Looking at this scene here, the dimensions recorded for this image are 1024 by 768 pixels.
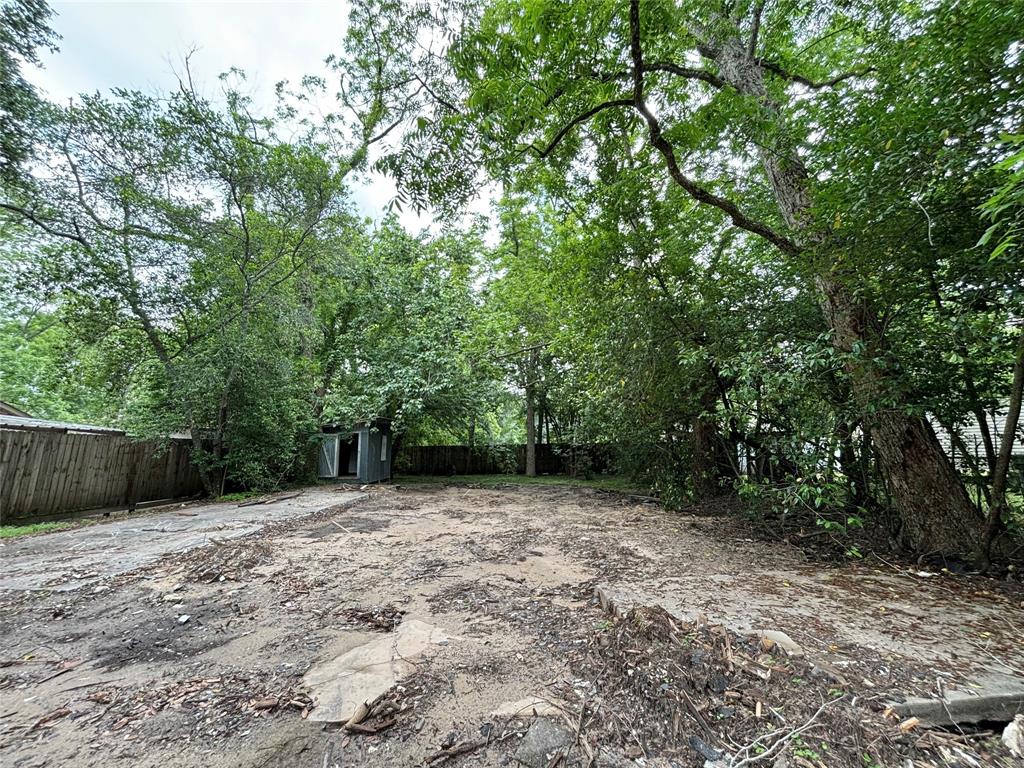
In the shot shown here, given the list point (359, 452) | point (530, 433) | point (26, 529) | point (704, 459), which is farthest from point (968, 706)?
point (530, 433)

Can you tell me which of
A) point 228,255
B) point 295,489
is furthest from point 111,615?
point 295,489

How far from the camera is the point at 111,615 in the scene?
2572 millimetres

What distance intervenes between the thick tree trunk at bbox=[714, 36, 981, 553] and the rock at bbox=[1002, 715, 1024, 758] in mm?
2203

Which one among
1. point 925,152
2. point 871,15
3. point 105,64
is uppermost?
point 105,64

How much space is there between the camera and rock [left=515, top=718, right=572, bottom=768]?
1.39 meters

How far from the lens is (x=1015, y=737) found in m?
1.45

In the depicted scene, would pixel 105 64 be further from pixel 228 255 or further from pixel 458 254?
pixel 458 254

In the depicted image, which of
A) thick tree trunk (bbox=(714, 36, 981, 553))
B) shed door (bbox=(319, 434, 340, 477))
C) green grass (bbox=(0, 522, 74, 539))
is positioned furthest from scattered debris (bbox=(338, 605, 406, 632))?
shed door (bbox=(319, 434, 340, 477))

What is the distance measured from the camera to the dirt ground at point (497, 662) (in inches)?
56.7

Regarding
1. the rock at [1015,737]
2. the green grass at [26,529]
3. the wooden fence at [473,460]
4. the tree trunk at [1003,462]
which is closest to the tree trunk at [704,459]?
the tree trunk at [1003,462]

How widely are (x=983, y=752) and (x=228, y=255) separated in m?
10.1

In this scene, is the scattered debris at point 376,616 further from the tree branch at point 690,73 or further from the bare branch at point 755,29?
the bare branch at point 755,29

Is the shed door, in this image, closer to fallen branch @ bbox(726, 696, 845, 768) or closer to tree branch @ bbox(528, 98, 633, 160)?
tree branch @ bbox(528, 98, 633, 160)

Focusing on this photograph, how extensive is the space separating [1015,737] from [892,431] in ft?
8.73
